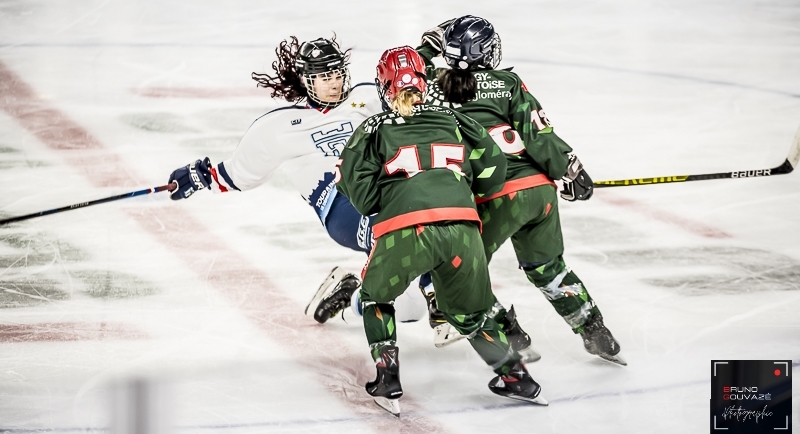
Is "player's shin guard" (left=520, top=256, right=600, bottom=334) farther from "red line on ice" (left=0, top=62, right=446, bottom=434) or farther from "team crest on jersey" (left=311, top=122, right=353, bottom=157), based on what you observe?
"team crest on jersey" (left=311, top=122, right=353, bottom=157)

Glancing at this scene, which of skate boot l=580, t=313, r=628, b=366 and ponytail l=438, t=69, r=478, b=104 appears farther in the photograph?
skate boot l=580, t=313, r=628, b=366

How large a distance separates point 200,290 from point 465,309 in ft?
4.54

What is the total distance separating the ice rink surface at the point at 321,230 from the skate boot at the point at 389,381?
6cm

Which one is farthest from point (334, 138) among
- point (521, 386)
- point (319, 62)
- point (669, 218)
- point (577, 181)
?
point (669, 218)

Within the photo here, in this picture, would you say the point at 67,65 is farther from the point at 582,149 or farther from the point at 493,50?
the point at 493,50

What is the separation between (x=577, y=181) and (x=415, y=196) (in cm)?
68

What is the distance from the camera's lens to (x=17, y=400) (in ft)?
10.7

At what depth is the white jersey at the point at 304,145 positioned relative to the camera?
11.8ft

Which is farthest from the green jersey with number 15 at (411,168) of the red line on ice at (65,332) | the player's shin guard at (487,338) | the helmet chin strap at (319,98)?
the red line on ice at (65,332)

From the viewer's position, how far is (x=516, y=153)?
337 centimetres

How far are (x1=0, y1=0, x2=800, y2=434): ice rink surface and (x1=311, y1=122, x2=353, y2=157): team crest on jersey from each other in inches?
26.8

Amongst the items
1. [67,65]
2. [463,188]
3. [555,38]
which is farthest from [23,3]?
[463,188]

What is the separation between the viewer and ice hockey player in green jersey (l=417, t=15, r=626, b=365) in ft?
10.8


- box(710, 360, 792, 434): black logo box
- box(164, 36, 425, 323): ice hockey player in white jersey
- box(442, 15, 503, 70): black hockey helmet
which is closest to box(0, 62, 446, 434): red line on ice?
box(164, 36, 425, 323): ice hockey player in white jersey
